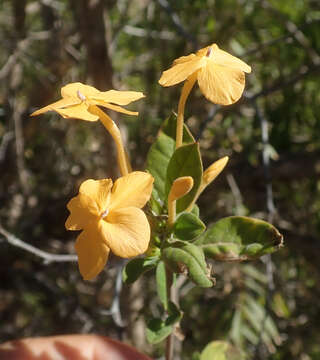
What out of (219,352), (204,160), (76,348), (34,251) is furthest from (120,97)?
(204,160)

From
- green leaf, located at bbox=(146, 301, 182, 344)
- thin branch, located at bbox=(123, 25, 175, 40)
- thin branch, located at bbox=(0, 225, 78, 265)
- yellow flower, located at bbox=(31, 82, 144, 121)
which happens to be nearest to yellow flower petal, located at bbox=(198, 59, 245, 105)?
yellow flower, located at bbox=(31, 82, 144, 121)

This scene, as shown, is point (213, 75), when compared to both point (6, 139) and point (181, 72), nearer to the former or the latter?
point (181, 72)

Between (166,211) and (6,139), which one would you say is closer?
(166,211)

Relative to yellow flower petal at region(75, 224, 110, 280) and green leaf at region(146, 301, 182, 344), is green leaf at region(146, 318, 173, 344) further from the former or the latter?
yellow flower petal at region(75, 224, 110, 280)

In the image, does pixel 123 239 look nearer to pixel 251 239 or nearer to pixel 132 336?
pixel 251 239

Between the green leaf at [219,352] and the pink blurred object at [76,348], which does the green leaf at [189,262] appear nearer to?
the green leaf at [219,352]

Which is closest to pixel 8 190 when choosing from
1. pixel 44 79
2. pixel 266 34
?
pixel 44 79

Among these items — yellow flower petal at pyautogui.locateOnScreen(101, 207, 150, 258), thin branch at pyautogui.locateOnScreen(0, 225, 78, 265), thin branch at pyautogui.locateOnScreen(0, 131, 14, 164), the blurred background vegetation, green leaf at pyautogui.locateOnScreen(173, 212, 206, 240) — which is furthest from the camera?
thin branch at pyautogui.locateOnScreen(0, 131, 14, 164)

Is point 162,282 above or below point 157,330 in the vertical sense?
above
